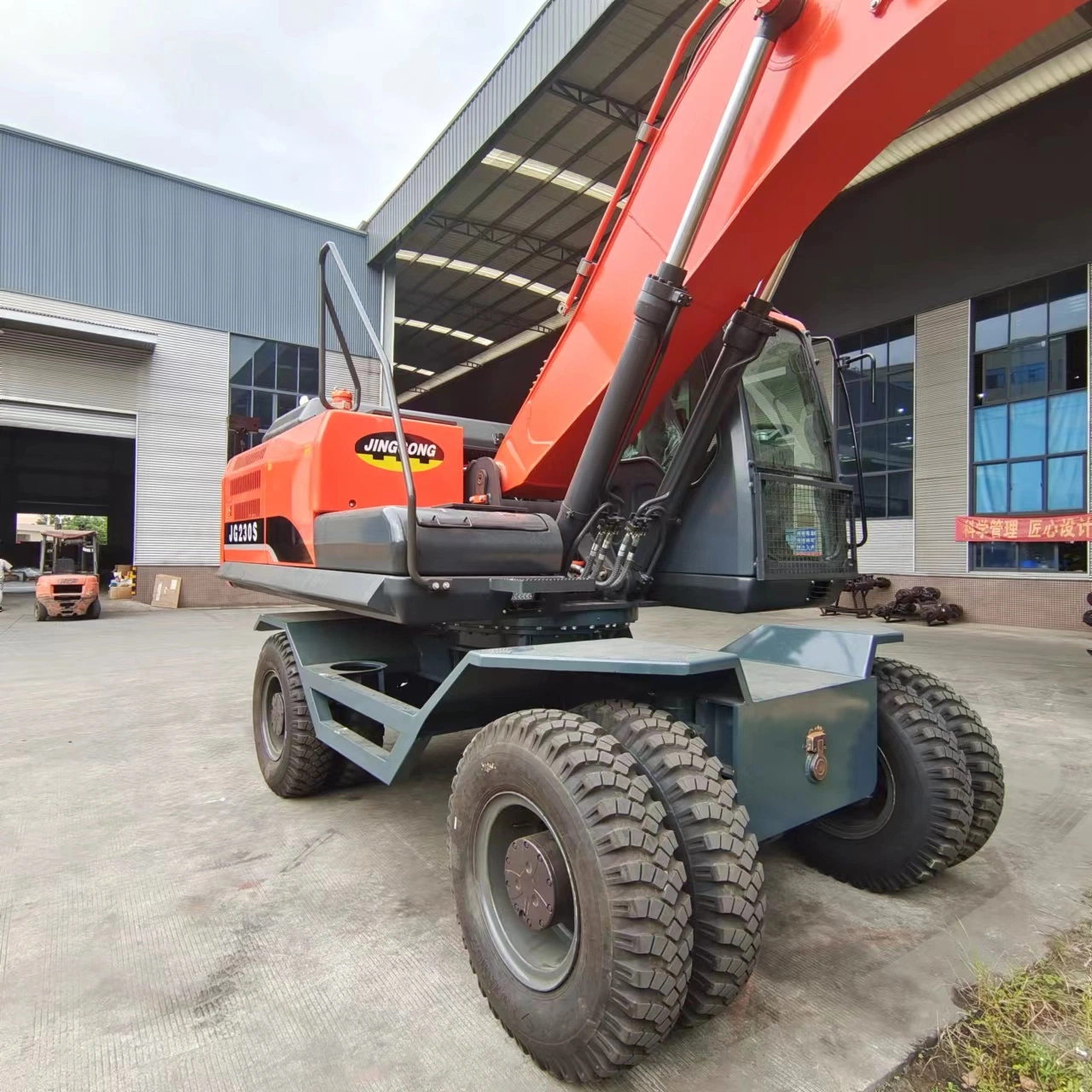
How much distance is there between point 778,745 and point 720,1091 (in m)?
0.94

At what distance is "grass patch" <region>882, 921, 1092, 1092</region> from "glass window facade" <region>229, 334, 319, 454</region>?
710 inches

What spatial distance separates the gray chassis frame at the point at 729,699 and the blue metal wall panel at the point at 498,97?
37.3 ft

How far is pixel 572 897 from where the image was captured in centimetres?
199

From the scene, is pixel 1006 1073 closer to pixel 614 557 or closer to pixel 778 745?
pixel 778 745

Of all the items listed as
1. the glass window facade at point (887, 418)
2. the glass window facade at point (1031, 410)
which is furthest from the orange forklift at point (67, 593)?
the glass window facade at point (1031, 410)

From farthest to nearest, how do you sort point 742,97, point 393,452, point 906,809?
point 393,452, point 906,809, point 742,97

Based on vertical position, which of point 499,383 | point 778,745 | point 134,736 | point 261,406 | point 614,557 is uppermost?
point 499,383

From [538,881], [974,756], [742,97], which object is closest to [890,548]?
[974,756]

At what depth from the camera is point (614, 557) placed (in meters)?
3.13

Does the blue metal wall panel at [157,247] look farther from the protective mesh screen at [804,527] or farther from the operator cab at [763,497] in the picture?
the protective mesh screen at [804,527]

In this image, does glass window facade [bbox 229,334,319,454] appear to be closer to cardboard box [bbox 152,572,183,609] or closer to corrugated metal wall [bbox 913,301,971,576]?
cardboard box [bbox 152,572,183,609]

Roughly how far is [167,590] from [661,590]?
16975 mm

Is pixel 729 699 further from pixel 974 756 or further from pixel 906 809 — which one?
pixel 974 756

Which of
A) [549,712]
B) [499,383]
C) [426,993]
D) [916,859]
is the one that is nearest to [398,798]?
[426,993]
